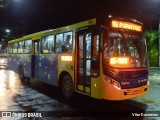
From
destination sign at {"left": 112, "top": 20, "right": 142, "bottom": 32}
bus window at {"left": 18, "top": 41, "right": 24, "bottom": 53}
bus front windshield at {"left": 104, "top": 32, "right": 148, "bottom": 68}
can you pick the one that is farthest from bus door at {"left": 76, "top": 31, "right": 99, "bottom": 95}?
bus window at {"left": 18, "top": 41, "right": 24, "bottom": 53}

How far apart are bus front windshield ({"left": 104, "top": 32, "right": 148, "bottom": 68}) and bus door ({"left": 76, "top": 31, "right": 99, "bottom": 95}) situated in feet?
1.55

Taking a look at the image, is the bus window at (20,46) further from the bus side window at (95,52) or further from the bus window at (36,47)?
the bus side window at (95,52)

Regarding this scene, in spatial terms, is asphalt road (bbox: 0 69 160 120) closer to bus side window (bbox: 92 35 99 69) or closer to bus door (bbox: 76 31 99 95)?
bus door (bbox: 76 31 99 95)

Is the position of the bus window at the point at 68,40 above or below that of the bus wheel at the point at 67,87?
above

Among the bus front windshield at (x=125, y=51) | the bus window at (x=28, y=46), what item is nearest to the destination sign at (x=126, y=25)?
the bus front windshield at (x=125, y=51)

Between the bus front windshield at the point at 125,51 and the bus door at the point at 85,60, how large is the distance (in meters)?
0.47

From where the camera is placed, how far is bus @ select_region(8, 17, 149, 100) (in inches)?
303

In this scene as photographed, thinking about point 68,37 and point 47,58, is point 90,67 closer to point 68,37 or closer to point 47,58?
point 68,37

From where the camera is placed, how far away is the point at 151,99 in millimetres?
9641

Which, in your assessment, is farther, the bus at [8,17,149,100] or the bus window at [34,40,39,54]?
the bus window at [34,40,39,54]

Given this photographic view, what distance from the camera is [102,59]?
25.2 ft

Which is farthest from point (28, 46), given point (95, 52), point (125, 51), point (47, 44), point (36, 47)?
point (125, 51)

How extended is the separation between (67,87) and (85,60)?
1.90 meters

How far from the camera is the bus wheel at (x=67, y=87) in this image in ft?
32.0
